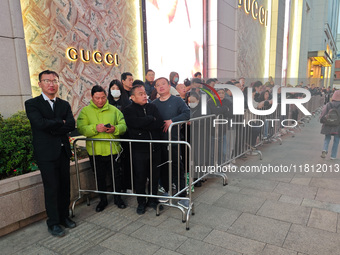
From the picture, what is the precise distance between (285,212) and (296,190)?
99 cm

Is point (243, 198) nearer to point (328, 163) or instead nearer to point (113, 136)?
point (113, 136)

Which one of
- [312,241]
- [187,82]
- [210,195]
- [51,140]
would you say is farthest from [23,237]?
[187,82]

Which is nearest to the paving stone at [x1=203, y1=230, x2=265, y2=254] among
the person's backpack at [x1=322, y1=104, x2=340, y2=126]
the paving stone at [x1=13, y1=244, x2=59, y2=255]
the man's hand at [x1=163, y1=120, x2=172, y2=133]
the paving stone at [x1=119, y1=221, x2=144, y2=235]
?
the paving stone at [x1=119, y1=221, x2=144, y2=235]

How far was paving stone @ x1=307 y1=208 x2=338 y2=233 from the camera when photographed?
3.32 meters

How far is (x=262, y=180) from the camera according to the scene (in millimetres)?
5078

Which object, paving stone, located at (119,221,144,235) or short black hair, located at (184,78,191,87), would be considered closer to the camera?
paving stone, located at (119,221,144,235)

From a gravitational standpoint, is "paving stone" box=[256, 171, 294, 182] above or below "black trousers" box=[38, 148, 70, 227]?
below

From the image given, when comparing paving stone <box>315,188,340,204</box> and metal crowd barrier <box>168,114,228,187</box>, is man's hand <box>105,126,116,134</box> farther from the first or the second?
paving stone <box>315,188,340,204</box>

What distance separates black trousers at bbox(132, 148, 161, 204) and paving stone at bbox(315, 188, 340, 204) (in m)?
2.71

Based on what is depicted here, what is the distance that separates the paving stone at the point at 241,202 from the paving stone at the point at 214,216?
15 centimetres

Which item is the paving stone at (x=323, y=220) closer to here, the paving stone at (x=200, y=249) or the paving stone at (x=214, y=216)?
the paving stone at (x=214, y=216)

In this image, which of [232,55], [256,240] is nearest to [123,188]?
[256,240]

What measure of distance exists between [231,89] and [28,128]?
4.44 meters

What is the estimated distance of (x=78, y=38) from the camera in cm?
649
